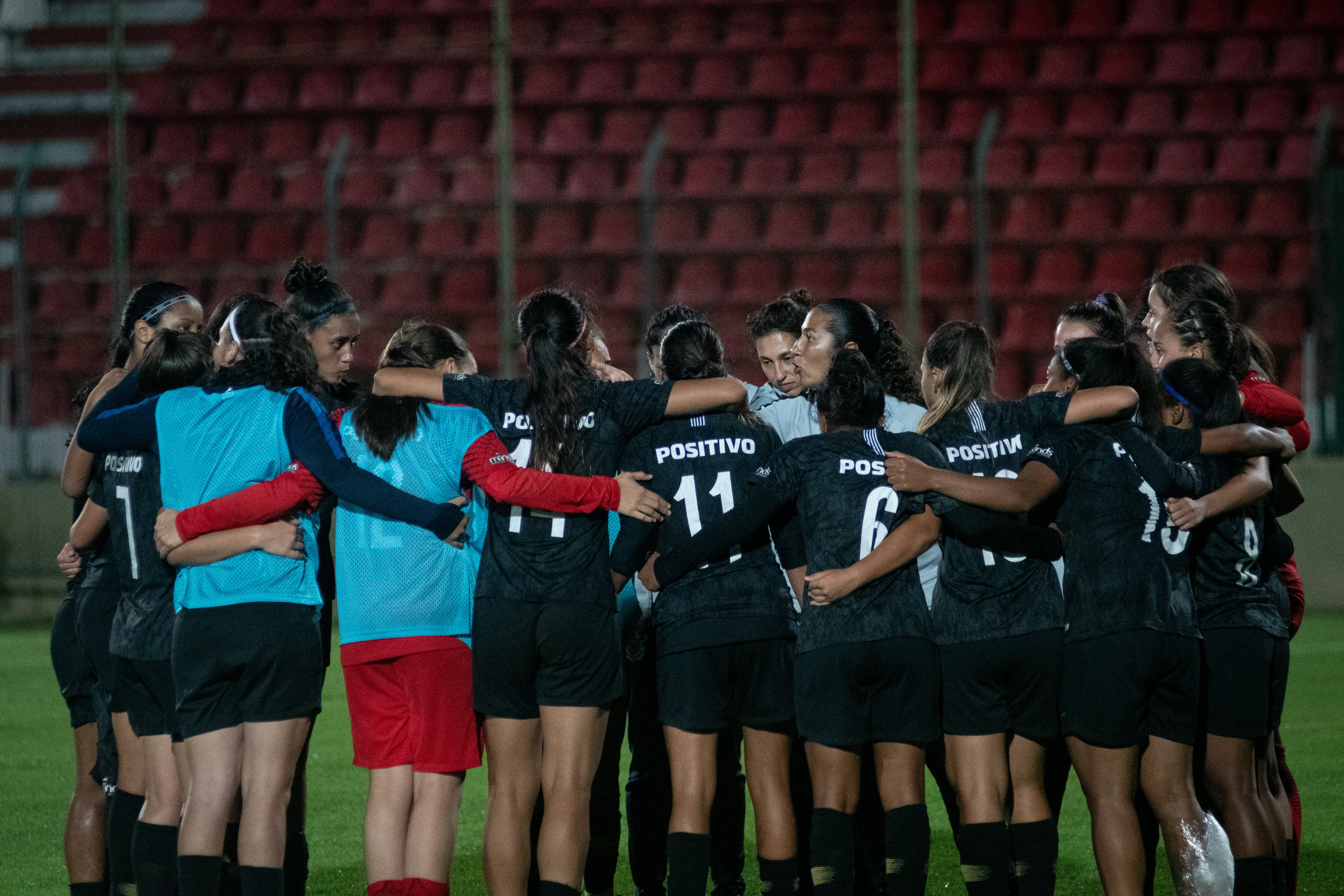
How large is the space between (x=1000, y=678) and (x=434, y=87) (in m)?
11.9

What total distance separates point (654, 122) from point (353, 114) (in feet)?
9.69

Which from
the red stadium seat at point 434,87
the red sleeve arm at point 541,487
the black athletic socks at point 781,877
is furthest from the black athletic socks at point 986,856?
the red stadium seat at point 434,87

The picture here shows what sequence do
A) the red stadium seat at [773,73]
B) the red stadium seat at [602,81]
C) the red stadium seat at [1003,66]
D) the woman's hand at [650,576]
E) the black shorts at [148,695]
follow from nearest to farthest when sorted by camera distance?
the black shorts at [148,695], the woman's hand at [650,576], the red stadium seat at [1003,66], the red stadium seat at [773,73], the red stadium seat at [602,81]

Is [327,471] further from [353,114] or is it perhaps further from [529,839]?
[353,114]

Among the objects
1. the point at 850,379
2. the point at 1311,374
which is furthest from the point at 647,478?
the point at 1311,374

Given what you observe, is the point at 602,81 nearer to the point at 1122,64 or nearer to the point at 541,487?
the point at 1122,64

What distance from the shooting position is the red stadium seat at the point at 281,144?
46.0ft

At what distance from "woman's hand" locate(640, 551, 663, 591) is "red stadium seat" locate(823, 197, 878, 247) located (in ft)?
28.3

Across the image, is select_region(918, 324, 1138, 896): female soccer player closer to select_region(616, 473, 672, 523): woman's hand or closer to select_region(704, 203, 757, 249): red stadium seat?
select_region(616, 473, 672, 523): woman's hand

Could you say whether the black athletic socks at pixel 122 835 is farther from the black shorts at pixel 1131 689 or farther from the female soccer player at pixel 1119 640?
the black shorts at pixel 1131 689

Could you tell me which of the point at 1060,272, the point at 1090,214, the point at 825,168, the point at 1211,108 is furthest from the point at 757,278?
the point at 1211,108

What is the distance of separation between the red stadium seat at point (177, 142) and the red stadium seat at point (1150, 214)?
28.5 feet

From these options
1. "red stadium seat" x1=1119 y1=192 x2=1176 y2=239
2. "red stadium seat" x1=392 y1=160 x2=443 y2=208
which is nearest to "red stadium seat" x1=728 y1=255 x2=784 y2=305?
"red stadium seat" x1=1119 y1=192 x2=1176 y2=239

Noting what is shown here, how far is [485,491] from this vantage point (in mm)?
3523
